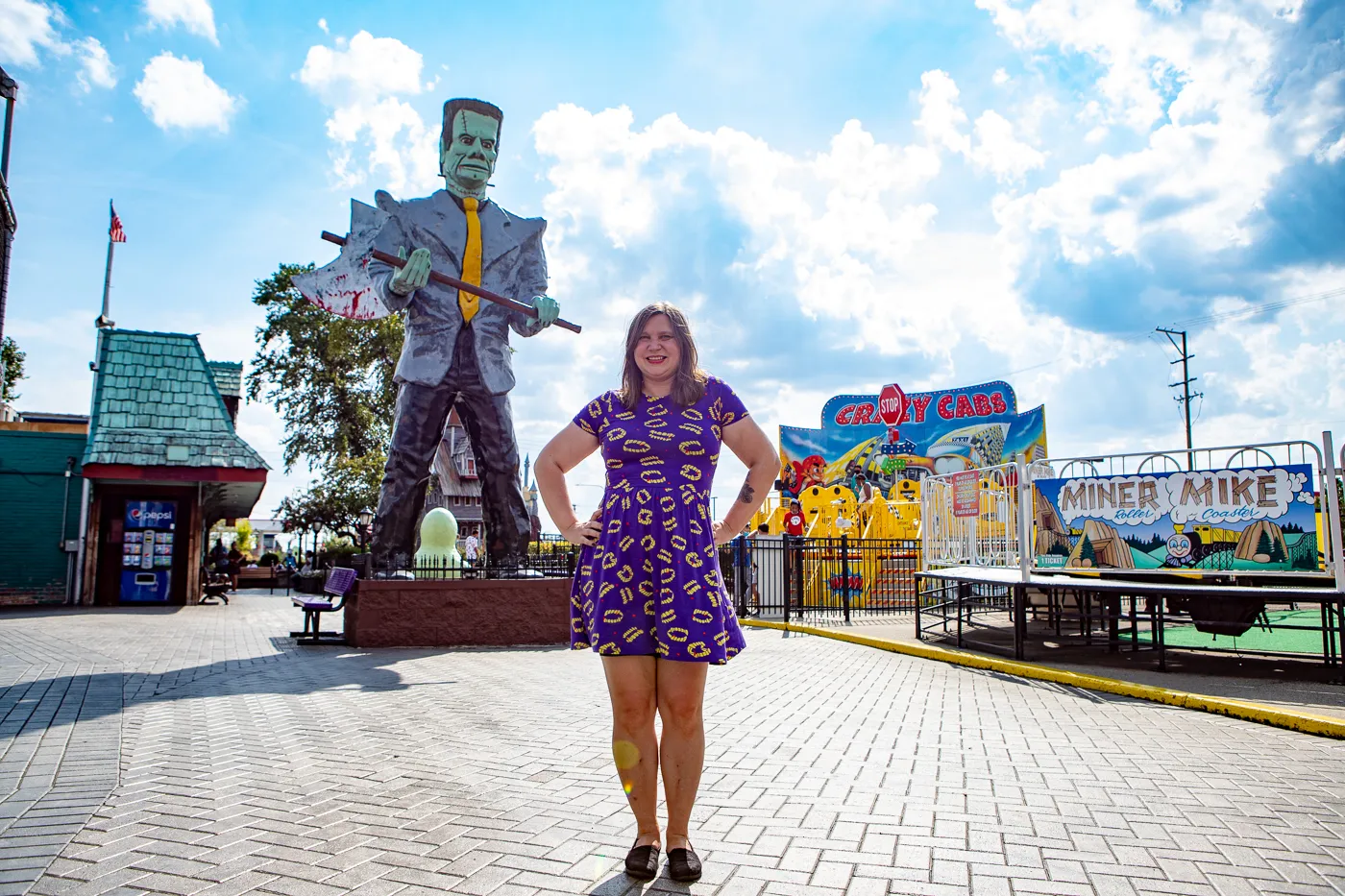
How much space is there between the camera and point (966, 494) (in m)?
10.7

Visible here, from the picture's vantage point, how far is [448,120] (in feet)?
34.3

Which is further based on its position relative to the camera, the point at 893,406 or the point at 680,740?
the point at 893,406

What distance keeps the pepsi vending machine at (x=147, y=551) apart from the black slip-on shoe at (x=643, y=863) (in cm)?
Result: 1899

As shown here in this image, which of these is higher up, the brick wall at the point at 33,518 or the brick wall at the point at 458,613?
the brick wall at the point at 33,518

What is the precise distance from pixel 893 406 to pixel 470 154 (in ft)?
89.8

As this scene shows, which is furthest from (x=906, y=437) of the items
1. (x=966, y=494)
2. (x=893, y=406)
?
(x=966, y=494)

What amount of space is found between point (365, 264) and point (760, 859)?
8717mm

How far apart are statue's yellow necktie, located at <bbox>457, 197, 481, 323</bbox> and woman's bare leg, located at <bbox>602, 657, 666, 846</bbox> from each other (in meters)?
8.14

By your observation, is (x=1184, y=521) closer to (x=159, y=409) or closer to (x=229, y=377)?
(x=159, y=409)

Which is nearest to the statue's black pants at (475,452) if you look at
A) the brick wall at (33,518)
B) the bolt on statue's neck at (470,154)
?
the bolt on statue's neck at (470,154)

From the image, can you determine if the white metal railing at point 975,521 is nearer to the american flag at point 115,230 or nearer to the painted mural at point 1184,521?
the painted mural at point 1184,521

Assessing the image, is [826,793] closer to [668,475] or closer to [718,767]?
[718,767]

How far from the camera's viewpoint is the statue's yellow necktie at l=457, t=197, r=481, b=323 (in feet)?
34.0

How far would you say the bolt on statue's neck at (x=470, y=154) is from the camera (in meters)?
10.3
